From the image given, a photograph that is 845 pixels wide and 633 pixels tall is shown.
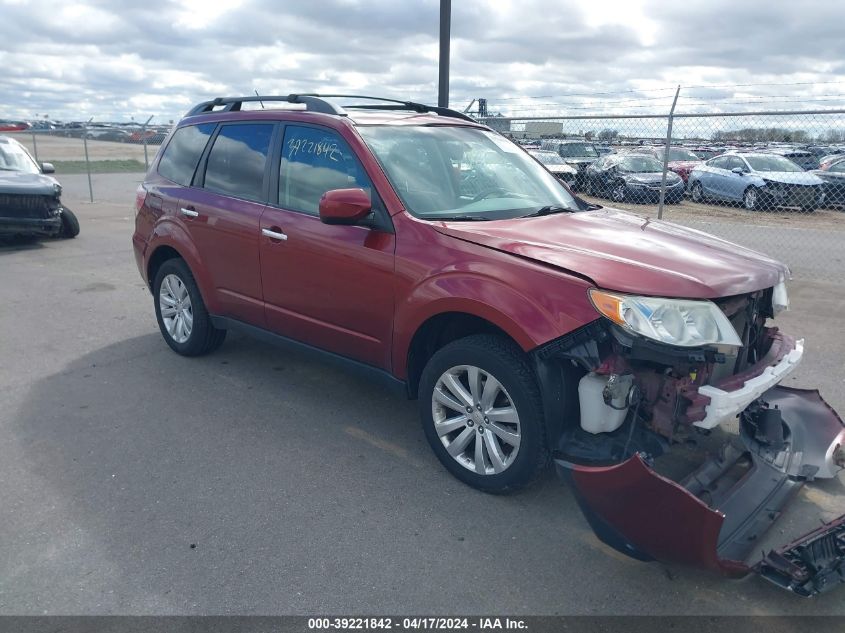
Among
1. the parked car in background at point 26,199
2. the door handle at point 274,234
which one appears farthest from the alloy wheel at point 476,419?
the parked car in background at point 26,199

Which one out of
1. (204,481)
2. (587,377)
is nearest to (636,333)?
(587,377)

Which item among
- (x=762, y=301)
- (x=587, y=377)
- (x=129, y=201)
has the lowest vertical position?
(x=129, y=201)

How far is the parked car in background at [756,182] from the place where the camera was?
1472 centimetres

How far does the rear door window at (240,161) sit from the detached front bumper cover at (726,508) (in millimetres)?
Result: 2852

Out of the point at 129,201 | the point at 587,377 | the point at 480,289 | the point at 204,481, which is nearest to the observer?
the point at 587,377

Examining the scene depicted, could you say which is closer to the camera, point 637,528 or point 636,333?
point 637,528

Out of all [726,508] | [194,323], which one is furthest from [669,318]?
[194,323]

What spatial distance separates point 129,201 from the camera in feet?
60.6

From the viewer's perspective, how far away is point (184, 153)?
562 centimetres

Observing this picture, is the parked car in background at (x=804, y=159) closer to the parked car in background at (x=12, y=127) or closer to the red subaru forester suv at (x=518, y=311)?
the red subaru forester suv at (x=518, y=311)

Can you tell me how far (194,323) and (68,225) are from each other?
779 cm

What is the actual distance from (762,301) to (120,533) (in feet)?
11.0

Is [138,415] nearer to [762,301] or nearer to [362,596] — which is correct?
[362,596]

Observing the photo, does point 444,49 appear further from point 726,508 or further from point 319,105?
point 726,508
